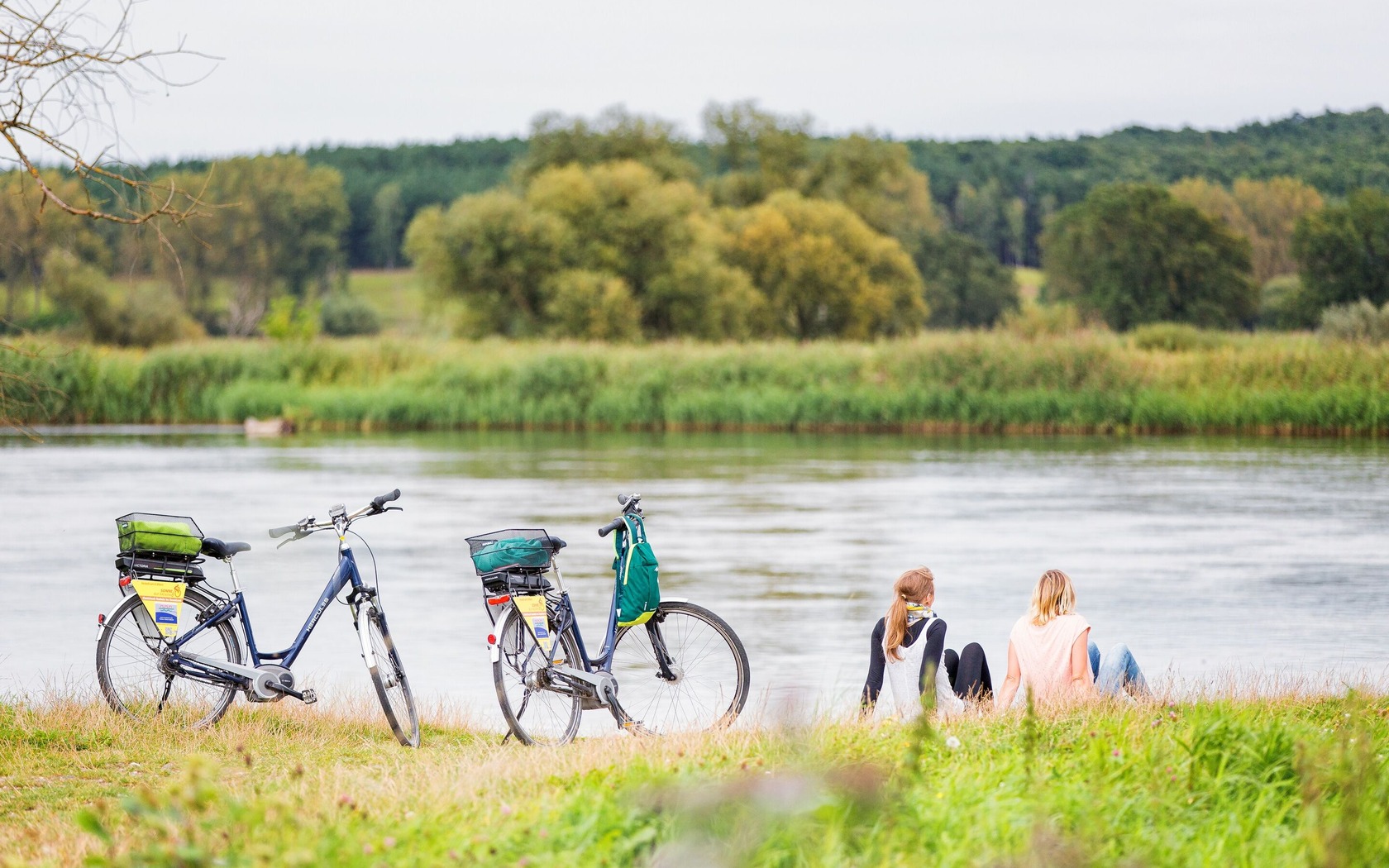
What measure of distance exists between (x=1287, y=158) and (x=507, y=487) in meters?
67.8

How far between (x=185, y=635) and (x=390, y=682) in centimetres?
113

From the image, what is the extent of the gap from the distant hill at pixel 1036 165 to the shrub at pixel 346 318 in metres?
24.0

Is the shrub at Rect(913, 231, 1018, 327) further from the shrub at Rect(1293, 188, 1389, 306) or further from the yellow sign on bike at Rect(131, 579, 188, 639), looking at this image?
the yellow sign on bike at Rect(131, 579, 188, 639)

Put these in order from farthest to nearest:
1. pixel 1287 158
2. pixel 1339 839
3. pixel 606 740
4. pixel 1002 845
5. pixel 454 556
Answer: pixel 1287 158 < pixel 454 556 < pixel 606 740 < pixel 1002 845 < pixel 1339 839

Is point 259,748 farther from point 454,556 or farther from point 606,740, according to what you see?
point 454,556

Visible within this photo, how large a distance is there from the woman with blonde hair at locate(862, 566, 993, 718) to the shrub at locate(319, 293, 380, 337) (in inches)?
3800

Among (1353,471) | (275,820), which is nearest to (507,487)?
(1353,471)

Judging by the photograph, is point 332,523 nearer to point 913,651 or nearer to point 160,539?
point 160,539

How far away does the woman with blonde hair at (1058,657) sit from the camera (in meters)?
7.71

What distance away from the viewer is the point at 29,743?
7.27m

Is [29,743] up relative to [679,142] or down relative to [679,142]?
down

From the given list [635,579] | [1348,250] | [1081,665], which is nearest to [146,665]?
[635,579]

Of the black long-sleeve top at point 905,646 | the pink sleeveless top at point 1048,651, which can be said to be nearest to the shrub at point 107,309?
the black long-sleeve top at point 905,646

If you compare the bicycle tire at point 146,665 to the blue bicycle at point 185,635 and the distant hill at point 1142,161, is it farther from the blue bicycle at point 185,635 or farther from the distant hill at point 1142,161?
the distant hill at point 1142,161
